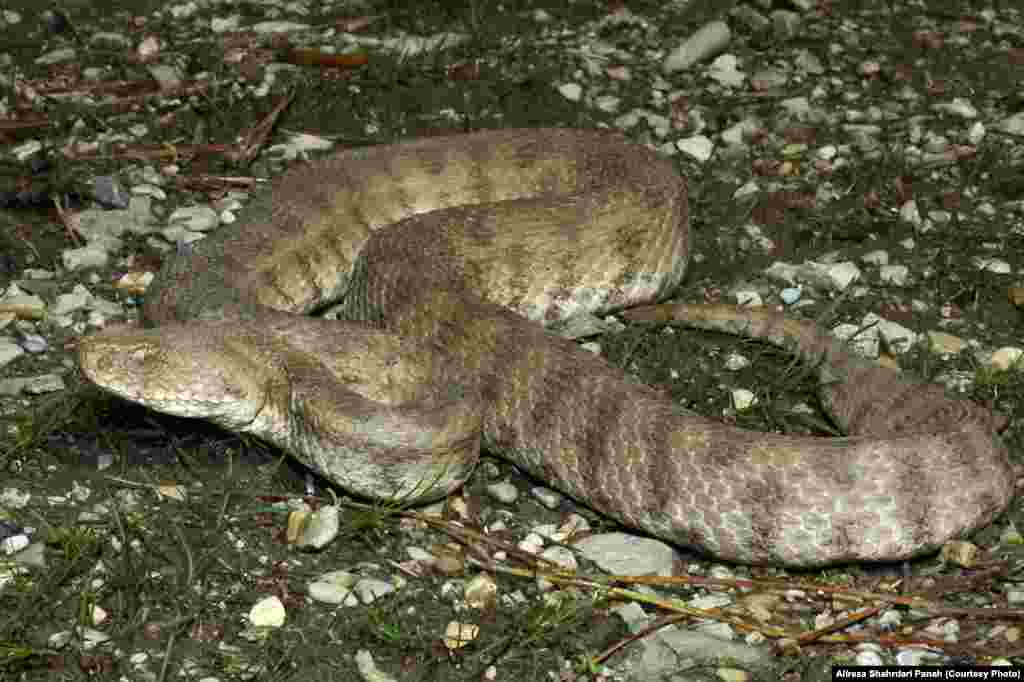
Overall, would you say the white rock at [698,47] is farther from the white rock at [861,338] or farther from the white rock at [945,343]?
the white rock at [945,343]

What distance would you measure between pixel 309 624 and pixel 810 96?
5916 mm

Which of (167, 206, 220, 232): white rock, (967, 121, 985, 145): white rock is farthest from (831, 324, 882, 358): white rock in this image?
(167, 206, 220, 232): white rock

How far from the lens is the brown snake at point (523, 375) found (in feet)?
19.7

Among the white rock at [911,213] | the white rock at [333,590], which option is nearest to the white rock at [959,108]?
the white rock at [911,213]

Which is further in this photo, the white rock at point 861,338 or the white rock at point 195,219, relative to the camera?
the white rock at point 195,219

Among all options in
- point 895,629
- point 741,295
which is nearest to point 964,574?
point 895,629

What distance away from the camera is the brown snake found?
5992mm

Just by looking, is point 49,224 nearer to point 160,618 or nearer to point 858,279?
point 160,618

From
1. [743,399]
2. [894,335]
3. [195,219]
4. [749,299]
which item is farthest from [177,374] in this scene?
[894,335]

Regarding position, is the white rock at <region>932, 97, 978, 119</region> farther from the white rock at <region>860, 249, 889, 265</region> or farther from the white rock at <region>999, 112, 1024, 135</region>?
the white rock at <region>860, 249, 889, 265</region>

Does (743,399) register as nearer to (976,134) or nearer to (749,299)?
(749,299)

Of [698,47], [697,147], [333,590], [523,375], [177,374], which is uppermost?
[177,374]

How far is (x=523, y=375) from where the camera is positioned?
6684mm

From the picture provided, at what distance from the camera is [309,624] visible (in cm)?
563
